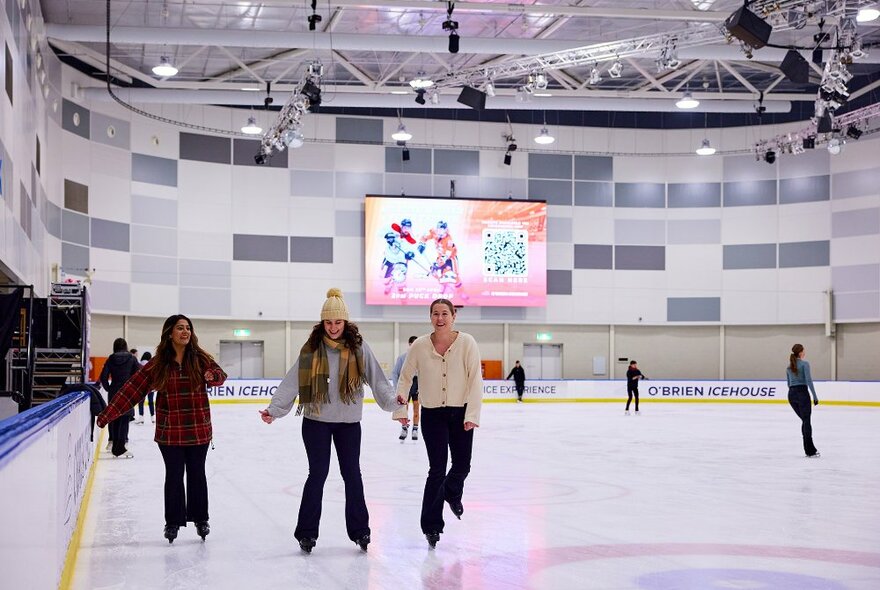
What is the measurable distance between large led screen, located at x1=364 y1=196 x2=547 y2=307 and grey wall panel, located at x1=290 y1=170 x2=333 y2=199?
1579mm

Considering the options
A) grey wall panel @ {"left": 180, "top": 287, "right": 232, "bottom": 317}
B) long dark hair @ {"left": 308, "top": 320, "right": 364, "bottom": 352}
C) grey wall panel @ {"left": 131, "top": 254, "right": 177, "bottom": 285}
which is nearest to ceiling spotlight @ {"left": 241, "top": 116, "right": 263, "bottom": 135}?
grey wall panel @ {"left": 131, "top": 254, "right": 177, "bottom": 285}

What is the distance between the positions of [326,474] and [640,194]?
102 ft

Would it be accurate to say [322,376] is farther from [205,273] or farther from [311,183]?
[311,183]

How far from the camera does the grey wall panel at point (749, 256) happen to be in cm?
3475

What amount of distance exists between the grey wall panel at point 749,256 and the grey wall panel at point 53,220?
22.4 meters

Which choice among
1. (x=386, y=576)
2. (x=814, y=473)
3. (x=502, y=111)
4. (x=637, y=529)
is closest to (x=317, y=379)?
(x=386, y=576)

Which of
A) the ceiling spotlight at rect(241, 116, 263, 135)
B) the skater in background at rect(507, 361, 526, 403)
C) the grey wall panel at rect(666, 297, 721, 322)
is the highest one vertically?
the ceiling spotlight at rect(241, 116, 263, 135)

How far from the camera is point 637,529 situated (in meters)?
6.83

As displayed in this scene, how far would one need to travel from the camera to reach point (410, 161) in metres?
34.1

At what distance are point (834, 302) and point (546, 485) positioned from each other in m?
27.2

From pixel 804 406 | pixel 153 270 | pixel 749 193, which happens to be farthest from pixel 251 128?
pixel 804 406

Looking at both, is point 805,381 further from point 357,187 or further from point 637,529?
point 357,187

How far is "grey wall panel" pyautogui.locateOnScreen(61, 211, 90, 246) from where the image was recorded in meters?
28.5

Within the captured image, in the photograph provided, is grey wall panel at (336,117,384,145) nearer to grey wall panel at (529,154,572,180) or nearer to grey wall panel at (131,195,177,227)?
grey wall panel at (529,154,572,180)
